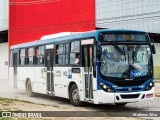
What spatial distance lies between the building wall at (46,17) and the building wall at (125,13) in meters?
1.95

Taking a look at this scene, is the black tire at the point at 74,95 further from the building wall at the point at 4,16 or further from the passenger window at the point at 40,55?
the building wall at the point at 4,16

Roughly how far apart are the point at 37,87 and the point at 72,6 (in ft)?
71.2

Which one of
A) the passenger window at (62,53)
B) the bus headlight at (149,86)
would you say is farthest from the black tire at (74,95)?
the bus headlight at (149,86)

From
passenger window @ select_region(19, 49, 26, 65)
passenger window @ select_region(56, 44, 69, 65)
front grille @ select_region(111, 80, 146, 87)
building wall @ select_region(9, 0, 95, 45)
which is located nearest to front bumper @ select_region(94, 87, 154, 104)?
front grille @ select_region(111, 80, 146, 87)

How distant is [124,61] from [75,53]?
238 cm

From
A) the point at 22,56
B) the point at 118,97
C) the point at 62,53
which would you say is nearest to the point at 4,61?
the point at 22,56

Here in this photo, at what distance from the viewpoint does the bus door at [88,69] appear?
583 inches

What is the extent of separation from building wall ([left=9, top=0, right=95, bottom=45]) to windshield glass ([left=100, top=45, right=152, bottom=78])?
2392 centimetres

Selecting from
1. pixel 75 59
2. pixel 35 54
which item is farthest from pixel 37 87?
pixel 75 59

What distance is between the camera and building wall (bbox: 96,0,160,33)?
41500 millimetres

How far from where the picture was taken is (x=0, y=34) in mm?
50812

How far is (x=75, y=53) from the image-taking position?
634 inches

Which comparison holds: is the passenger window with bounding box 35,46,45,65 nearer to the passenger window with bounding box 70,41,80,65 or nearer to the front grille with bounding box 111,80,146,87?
the passenger window with bounding box 70,41,80,65

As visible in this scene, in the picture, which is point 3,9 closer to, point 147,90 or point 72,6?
point 72,6
